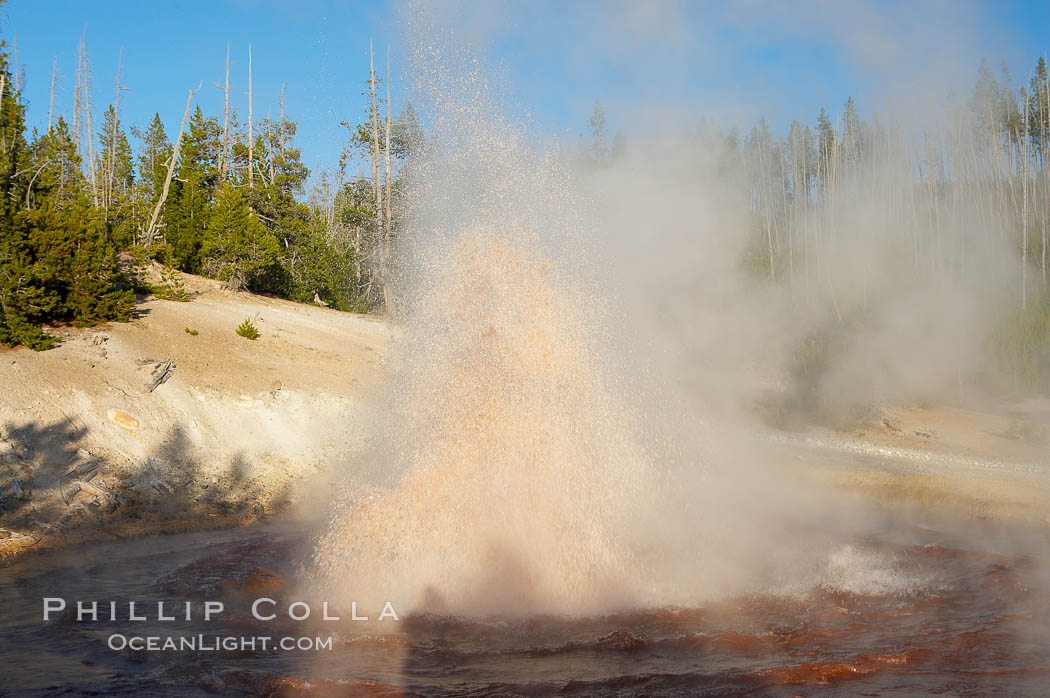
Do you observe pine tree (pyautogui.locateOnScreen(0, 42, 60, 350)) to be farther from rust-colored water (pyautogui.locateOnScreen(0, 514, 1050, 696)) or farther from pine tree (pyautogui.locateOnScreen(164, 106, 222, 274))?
pine tree (pyautogui.locateOnScreen(164, 106, 222, 274))

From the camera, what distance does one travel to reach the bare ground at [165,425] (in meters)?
9.87

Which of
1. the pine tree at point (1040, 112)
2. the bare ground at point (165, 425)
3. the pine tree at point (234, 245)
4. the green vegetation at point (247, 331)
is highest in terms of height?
the pine tree at point (1040, 112)

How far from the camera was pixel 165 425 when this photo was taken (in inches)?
486

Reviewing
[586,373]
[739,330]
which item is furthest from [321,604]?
[739,330]

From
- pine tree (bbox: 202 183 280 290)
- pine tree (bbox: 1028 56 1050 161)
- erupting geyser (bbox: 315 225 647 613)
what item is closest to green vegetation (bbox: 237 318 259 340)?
pine tree (bbox: 202 183 280 290)

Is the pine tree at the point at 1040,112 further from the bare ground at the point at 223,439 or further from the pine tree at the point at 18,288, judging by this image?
the pine tree at the point at 18,288

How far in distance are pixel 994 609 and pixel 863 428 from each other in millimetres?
10757

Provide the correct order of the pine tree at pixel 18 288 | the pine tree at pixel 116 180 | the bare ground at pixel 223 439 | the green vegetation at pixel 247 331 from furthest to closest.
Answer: the pine tree at pixel 116 180, the green vegetation at pixel 247 331, the pine tree at pixel 18 288, the bare ground at pixel 223 439

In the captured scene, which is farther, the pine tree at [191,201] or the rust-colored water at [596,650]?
the pine tree at [191,201]

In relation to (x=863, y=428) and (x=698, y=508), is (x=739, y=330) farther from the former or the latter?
(x=698, y=508)

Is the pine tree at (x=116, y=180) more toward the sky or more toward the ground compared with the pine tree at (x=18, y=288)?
more toward the sky

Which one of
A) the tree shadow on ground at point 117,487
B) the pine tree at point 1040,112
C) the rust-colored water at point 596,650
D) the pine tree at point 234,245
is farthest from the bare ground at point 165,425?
the pine tree at point 1040,112

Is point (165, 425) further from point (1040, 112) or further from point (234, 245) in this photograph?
point (1040, 112)

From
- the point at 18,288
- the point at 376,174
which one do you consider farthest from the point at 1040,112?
the point at 18,288
